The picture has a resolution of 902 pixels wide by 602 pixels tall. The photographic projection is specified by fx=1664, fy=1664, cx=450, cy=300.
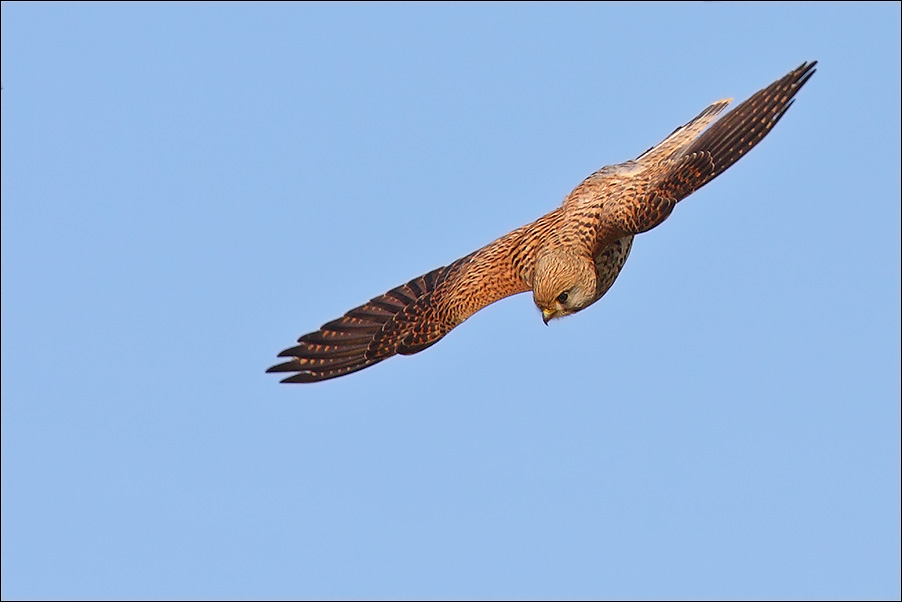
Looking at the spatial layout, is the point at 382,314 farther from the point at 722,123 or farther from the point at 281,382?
the point at 722,123

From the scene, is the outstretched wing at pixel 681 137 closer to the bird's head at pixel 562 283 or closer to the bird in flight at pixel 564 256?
the bird in flight at pixel 564 256

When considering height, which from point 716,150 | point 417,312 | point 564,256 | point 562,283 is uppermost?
point 716,150

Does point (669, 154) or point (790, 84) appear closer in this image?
point (790, 84)

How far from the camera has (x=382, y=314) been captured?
17406 millimetres

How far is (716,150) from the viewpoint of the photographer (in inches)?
586

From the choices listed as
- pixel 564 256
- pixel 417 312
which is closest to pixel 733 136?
pixel 564 256

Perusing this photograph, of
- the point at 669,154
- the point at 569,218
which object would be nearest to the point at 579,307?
the point at 569,218

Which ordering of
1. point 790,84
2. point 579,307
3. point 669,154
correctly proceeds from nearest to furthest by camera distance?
point 790,84 → point 579,307 → point 669,154

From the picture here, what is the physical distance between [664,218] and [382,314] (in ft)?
12.0

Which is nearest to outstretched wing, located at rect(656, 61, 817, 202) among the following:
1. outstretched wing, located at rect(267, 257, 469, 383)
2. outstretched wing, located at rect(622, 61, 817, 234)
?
outstretched wing, located at rect(622, 61, 817, 234)

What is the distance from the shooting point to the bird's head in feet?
49.8

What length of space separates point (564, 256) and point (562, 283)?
1.19 feet

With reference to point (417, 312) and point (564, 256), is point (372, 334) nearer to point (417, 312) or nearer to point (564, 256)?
point (417, 312)

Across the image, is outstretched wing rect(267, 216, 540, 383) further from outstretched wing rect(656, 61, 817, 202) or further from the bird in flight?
outstretched wing rect(656, 61, 817, 202)
